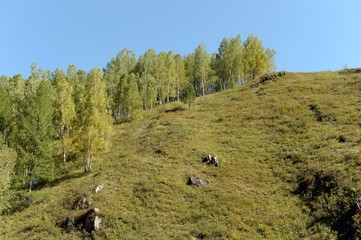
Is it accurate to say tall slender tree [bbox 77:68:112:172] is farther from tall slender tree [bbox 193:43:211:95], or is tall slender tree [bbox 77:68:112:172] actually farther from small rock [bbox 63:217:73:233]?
tall slender tree [bbox 193:43:211:95]

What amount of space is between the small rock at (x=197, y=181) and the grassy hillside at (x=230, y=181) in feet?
2.62

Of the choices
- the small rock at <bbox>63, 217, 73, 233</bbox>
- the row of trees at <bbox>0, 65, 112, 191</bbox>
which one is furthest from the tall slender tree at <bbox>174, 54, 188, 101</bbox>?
Answer: the small rock at <bbox>63, 217, 73, 233</bbox>

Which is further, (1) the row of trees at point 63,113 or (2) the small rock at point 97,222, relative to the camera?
(1) the row of trees at point 63,113

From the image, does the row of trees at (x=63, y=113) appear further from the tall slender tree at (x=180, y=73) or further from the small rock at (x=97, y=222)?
the small rock at (x=97, y=222)

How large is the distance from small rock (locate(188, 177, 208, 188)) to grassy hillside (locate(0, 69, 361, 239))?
2.62 feet

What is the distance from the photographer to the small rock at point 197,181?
3783cm

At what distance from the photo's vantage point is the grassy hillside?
29562mm

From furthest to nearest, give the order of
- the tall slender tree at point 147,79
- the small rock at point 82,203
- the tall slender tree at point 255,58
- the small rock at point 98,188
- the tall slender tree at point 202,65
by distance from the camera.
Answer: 1. the tall slender tree at point 202,65
2. the tall slender tree at point 255,58
3. the tall slender tree at point 147,79
4. the small rock at point 98,188
5. the small rock at point 82,203

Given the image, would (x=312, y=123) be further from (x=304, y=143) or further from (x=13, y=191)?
(x=13, y=191)

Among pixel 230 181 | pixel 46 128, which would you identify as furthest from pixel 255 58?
pixel 46 128

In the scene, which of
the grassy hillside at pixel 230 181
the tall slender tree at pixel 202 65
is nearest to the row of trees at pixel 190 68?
the tall slender tree at pixel 202 65

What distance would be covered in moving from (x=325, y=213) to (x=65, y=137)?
136ft

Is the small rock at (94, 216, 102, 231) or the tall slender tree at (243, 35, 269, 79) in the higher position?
the tall slender tree at (243, 35, 269, 79)

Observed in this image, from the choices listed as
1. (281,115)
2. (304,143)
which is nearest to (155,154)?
(304,143)
